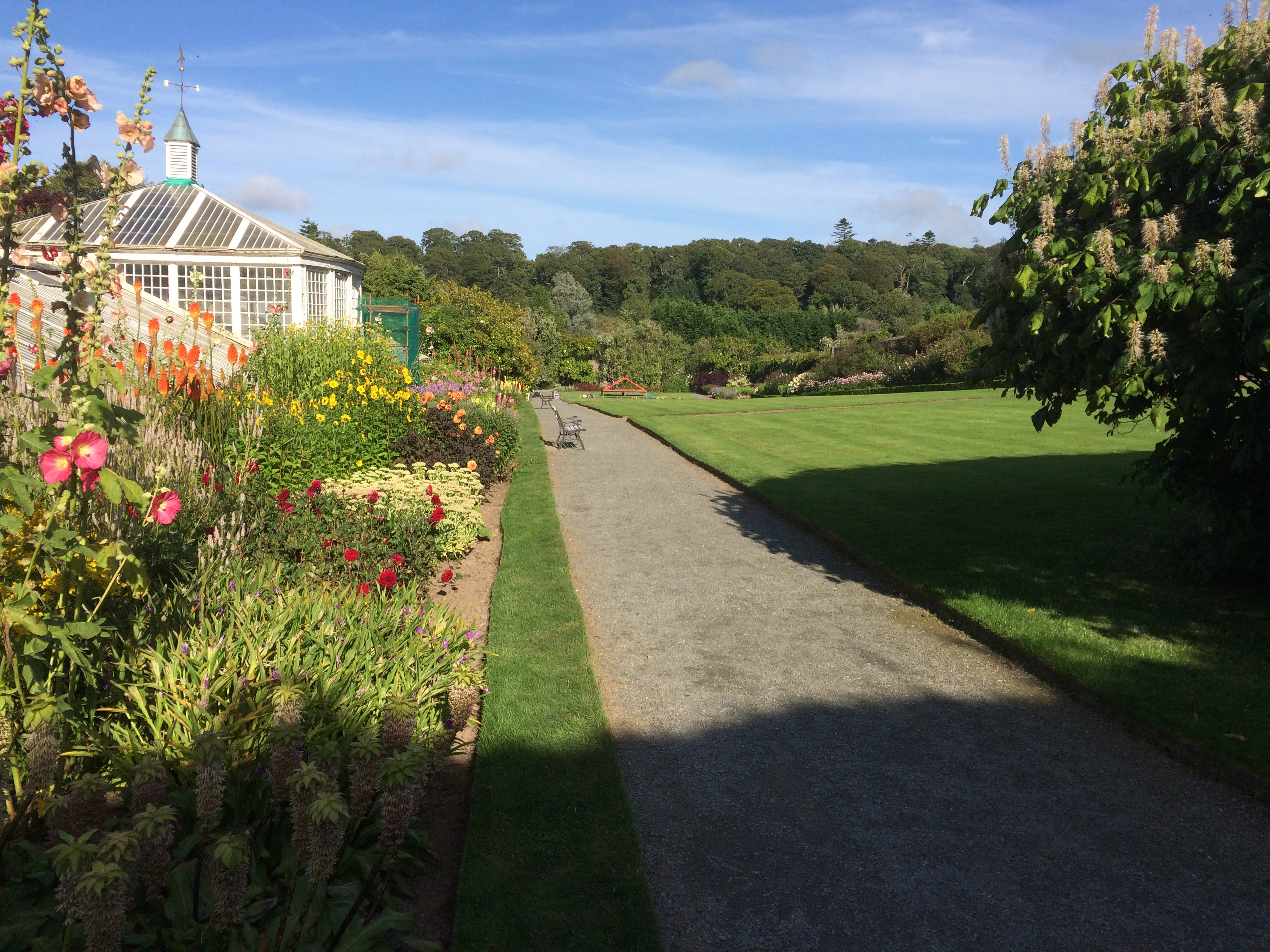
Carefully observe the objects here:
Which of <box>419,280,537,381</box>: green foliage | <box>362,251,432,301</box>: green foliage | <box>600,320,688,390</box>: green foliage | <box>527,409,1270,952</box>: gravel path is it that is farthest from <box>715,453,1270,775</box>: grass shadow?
<box>362,251,432,301</box>: green foliage

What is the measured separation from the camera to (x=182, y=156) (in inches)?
786

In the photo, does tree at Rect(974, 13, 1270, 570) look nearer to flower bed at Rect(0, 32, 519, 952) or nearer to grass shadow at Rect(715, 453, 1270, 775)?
grass shadow at Rect(715, 453, 1270, 775)

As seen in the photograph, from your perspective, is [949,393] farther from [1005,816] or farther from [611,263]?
[611,263]

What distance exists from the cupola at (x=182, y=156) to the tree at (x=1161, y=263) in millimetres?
19007

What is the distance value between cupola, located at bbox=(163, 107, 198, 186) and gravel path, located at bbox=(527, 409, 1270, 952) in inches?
701

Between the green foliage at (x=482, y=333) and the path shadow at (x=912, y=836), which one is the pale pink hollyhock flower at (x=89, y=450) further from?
the green foliage at (x=482, y=333)

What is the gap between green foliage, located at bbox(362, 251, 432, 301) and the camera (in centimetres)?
5175

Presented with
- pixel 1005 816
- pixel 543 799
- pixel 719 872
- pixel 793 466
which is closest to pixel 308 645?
pixel 543 799

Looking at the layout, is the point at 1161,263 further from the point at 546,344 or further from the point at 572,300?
the point at 572,300

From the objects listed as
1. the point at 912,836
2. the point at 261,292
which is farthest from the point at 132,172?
the point at 261,292

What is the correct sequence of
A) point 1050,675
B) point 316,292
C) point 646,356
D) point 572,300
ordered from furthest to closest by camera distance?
point 572,300 → point 646,356 → point 316,292 → point 1050,675

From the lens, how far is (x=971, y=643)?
6.15m

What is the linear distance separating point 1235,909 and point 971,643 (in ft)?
9.50

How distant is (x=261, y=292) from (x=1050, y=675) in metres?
17.0
